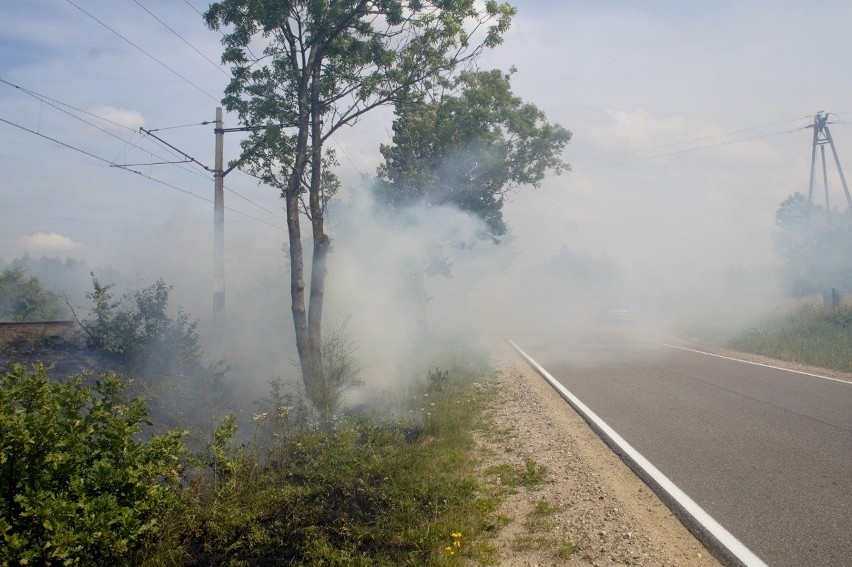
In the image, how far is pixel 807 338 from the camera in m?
18.1

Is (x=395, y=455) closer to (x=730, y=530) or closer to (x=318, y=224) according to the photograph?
(x=730, y=530)

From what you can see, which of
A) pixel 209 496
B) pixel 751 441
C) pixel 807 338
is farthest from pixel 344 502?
pixel 807 338

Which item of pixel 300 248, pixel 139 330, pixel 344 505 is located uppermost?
pixel 300 248

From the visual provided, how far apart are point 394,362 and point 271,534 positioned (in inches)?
460

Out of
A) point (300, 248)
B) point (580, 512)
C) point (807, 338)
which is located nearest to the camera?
point (580, 512)

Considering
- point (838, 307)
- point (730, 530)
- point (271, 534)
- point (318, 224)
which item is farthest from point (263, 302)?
point (838, 307)

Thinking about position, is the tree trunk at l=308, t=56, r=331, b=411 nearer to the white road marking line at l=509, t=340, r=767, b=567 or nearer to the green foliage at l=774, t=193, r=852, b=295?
the white road marking line at l=509, t=340, r=767, b=567

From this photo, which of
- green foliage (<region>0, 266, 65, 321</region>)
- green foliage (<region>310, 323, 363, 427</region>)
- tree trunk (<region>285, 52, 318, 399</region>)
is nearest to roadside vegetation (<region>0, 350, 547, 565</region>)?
green foliage (<region>310, 323, 363, 427</region>)

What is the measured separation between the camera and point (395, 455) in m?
6.65

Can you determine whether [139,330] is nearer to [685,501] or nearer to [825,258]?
[685,501]

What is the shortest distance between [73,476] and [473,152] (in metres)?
20.3

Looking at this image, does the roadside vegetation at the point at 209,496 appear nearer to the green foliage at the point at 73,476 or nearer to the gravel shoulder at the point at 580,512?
the green foliage at the point at 73,476

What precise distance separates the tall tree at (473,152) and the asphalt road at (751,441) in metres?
10.4

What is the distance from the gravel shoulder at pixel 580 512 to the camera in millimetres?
4207
